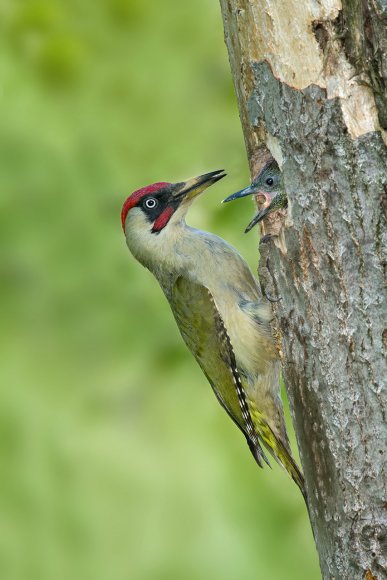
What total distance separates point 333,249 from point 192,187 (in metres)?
2.15

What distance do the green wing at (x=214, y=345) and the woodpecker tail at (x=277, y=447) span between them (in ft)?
0.28

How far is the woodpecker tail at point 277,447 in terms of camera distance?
4.51 metres

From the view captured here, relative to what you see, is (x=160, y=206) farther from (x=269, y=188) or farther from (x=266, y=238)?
(x=266, y=238)

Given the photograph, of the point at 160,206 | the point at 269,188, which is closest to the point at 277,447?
the point at 160,206

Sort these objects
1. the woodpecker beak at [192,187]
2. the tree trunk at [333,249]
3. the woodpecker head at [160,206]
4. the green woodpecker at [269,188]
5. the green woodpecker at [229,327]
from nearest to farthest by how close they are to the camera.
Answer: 1. the tree trunk at [333,249]
2. the green woodpecker at [269,188]
3. the green woodpecker at [229,327]
4. the woodpecker beak at [192,187]
5. the woodpecker head at [160,206]

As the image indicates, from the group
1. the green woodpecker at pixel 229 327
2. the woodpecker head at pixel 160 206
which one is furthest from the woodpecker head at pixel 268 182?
the woodpecker head at pixel 160 206

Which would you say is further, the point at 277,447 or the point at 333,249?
the point at 277,447

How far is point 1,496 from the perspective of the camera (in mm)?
5516

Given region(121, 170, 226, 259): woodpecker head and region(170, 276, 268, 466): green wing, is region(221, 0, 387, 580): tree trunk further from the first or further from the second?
region(121, 170, 226, 259): woodpecker head

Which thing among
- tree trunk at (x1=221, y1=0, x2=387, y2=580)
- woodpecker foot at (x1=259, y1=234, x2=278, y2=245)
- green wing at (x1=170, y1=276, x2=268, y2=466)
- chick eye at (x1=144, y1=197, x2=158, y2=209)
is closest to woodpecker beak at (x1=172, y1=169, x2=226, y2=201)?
chick eye at (x1=144, y1=197, x2=158, y2=209)

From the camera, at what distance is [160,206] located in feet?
16.7

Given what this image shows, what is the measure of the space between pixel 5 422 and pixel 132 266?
1133mm

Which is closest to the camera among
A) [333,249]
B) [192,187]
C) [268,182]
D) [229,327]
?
[333,249]

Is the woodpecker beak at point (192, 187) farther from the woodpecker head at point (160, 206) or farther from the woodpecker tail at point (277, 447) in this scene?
the woodpecker tail at point (277, 447)
